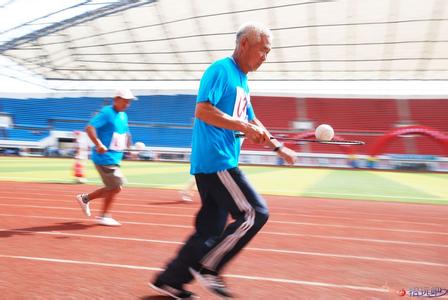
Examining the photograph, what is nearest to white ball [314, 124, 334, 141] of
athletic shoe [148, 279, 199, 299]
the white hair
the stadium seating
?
the white hair

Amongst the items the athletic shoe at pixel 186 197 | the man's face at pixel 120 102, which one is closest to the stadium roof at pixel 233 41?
the athletic shoe at pixel 186 197

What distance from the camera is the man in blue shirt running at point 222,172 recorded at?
9.07ft

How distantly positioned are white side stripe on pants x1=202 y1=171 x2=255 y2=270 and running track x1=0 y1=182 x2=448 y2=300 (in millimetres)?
584

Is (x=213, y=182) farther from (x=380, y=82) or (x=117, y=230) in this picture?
(x=380, y=82)

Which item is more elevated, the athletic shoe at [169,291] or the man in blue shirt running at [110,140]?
the man in blue shirt running at [110,140]

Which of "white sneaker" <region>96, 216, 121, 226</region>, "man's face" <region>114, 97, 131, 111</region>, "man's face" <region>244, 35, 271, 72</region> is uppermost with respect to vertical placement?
"man's face" <region>114, 97, 131, 111</region>

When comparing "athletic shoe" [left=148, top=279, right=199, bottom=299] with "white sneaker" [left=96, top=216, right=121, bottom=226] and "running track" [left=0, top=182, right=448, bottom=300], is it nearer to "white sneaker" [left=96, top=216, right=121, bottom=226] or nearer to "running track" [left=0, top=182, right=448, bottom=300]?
"running track" [left=0, top=182, right=448, bottom=300]

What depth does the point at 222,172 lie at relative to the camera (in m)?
2.85

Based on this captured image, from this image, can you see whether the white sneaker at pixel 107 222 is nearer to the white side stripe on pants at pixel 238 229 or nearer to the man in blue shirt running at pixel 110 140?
the man in blue shirt running at pixel 110 140

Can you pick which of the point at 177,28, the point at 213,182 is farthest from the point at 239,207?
the point at 177,28

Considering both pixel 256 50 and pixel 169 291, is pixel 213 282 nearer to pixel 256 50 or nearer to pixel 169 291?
pixel 169 291

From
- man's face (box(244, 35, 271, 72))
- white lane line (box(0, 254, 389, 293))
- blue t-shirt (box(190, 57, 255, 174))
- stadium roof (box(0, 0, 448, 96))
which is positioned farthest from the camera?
stadium roof (box(0, 0, 448, 96))

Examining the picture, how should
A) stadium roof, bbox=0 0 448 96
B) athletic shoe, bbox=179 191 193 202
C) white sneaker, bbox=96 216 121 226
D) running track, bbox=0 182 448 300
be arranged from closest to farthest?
running track, bbox=0 182 448 300 < white sneaker, bbox=96 216 121 226 < athletic shoe, bbox=179 191 193 202 < stadium roof, bbox=0 0 448 96

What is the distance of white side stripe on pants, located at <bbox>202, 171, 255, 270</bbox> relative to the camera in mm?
2809
